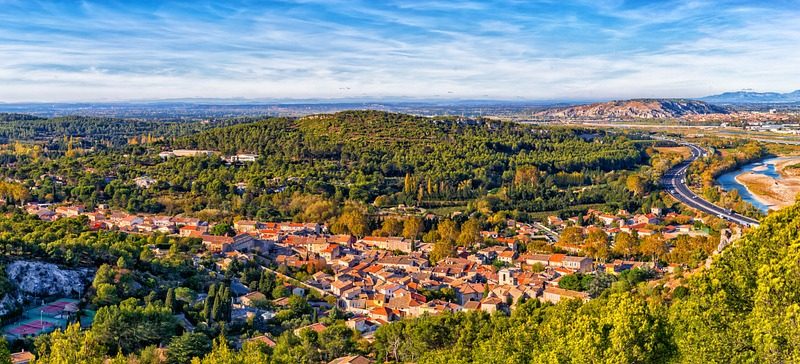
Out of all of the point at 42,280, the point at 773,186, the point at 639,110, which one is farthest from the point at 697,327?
the point at 639,110

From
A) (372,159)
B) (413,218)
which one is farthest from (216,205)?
(372,159)

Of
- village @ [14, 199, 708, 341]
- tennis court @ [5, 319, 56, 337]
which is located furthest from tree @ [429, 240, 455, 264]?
tennis court @ [5, 319, 56, 337]

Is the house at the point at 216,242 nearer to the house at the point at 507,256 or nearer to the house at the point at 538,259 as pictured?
the house at the point at 507,256

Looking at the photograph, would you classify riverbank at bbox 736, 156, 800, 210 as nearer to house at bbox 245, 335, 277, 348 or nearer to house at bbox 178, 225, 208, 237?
house at bbox 178, 225, 208, 237

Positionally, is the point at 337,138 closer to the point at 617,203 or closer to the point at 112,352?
the point at 617,203

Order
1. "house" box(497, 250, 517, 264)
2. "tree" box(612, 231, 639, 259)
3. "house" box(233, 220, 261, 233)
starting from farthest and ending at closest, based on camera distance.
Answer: "house" box(233, 220, 261, 233)
"house" box(497, 250, 517, 264)
"tree" box(612, 231, 639, 259)
